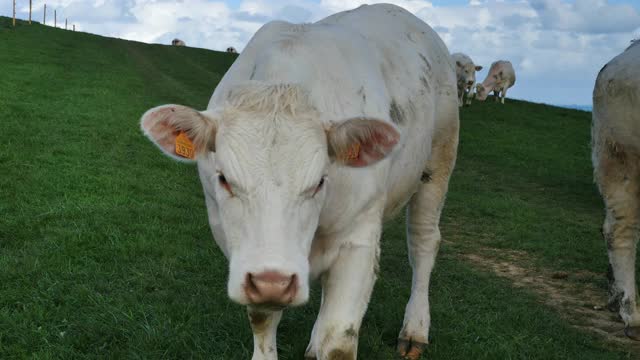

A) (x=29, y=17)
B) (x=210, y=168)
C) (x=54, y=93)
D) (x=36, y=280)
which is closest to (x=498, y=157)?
(x=54, y=93)

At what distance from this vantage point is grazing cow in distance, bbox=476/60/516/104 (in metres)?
30.0

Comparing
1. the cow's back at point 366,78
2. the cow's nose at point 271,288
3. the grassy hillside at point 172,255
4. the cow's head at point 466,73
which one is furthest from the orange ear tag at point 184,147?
the cow's head at point 466,73

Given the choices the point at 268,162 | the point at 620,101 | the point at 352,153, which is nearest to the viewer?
the point at 268,162

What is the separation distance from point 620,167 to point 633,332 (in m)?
1.26

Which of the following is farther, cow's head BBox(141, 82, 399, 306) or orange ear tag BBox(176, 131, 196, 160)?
orange ear tag BBox(176, 131, 196, 160)

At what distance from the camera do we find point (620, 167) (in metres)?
6.12

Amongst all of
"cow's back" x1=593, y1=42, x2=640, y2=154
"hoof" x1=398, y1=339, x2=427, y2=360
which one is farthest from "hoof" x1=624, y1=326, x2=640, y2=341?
"hoof" x1=398, y1=339, x2=427, y2=360

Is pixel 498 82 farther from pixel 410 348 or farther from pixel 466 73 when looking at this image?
pixel 410 348

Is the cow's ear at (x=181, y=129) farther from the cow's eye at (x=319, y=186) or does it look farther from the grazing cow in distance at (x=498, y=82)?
the grazing cow in distance at (x=498, y=82)

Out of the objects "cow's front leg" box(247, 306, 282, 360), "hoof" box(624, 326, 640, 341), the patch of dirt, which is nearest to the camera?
"cow's front leg" box(247, 306, 282, 360)

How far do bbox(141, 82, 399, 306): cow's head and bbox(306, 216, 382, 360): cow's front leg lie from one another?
385 millimetres

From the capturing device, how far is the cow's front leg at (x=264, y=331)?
4.00 metres

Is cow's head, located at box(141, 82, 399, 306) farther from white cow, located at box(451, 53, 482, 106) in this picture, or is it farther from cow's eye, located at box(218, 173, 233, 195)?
white cow, located at box(451, 53, 482, 106)

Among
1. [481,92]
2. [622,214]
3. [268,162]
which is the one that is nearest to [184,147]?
[268,162]
